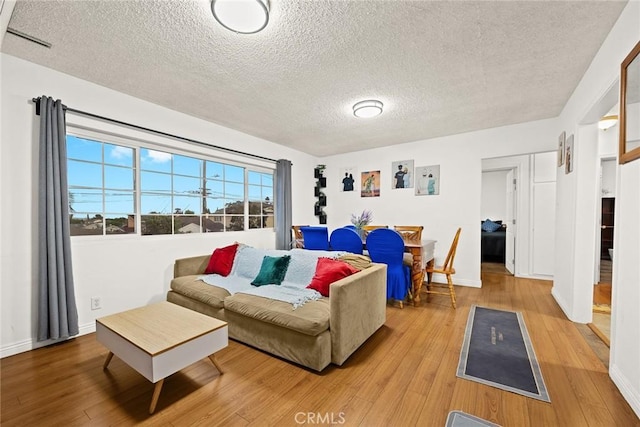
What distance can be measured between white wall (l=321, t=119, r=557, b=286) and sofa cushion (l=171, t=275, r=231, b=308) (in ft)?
11.3

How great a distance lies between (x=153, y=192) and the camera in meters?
3.32

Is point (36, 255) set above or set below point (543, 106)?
below

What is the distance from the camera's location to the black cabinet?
5.99 m

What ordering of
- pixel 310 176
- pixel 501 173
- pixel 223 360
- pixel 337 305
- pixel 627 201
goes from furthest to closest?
pixel 501 173, pixel 310 176, pixel 223 360, pixel 337 305, pixel 627 201

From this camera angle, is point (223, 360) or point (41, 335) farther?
point (41, 335)

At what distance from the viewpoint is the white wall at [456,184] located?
3.97m

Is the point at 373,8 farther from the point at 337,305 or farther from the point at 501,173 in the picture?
the point at 501,173

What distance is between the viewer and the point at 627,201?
67.1 inches

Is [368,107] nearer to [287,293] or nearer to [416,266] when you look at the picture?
[416,266]

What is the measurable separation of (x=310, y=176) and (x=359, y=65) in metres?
3.59

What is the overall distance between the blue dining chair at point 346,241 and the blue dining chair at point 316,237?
14cm

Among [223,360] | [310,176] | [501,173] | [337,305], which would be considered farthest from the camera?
[501,173]

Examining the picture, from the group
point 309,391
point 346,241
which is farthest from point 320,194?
Result: point 309,391

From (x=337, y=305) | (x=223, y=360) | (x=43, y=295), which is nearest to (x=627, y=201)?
(x=337, y=305)
